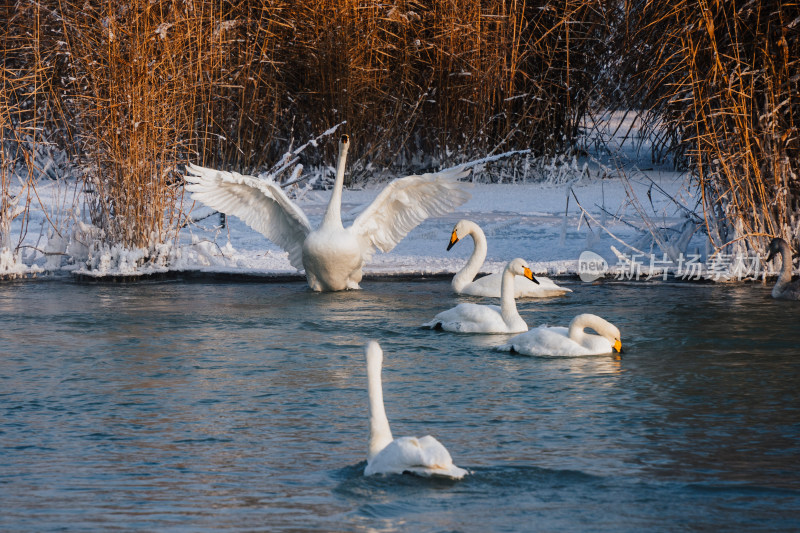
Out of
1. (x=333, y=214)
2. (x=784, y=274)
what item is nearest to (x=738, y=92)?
(x=784, y=274)

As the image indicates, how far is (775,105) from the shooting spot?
33.9 feet

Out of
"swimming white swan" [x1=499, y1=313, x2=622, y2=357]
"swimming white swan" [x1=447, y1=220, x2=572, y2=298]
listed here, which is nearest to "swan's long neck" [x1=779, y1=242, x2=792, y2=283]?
"swimming white swan" [x1=447, y1=220, x2=572, y2=298]

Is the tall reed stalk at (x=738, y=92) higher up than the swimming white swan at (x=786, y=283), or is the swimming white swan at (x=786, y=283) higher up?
the tall reed stalk at (x=738, y=92)

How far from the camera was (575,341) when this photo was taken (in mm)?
7840

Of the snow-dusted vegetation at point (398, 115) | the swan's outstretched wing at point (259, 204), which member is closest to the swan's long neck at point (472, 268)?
the snow-dusted vegetation at point (398, 115)

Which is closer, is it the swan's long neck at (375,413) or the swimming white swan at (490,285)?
the swan's long neck at (375,413)

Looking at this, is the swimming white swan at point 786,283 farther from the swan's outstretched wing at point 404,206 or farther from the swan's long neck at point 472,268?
the swan's outstretched wing at point 404,206

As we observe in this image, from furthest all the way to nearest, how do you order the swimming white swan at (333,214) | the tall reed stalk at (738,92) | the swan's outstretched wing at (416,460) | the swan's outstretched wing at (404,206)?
the swan's outstretched wing at (404,206) → the swimming white swan at (333,214) → the tall reed stalk at (738,92) → the swan's outstretched wing at (416,460)

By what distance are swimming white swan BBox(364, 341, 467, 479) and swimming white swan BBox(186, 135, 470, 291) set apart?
18.2 ft

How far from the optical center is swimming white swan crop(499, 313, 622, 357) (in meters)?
7.77

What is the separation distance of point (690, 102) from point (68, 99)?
5.73 m

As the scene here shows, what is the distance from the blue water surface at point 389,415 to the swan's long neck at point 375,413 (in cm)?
16

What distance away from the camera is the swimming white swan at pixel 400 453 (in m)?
4.85

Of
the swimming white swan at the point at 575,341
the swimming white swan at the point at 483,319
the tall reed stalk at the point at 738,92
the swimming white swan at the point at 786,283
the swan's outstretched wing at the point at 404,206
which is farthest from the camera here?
the swan's outstretched wing at the point at 404,206
